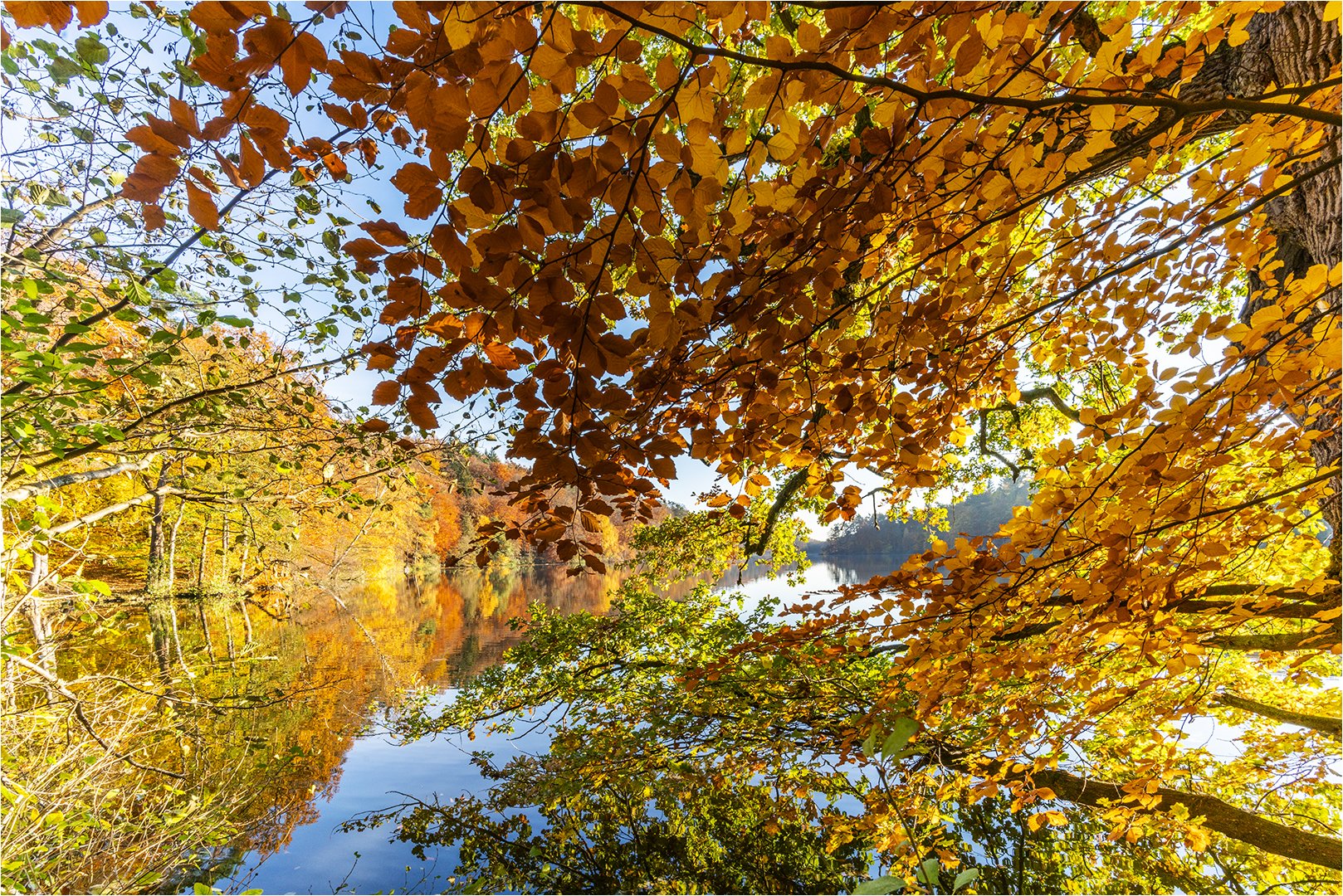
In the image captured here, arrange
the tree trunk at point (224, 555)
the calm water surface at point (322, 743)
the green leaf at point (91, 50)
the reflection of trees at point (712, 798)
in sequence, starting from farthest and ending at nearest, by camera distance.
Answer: the tree trunk at point (224, 555), the calm water surface at point (322, 743), the reflection of trees at point (712, 798), the green leaf at point (91, 50)

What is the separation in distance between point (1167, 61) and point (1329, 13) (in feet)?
1.50

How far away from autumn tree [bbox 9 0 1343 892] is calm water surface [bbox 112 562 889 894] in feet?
9.50

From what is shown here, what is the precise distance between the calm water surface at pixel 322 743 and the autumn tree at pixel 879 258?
289 cm

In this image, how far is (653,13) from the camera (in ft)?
3.00

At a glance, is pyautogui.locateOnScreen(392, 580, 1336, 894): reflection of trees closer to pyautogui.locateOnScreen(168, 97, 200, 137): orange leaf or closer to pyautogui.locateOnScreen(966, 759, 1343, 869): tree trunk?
pyautogui.locateOnScreen(966, 759, 1343, 869): tree trunk

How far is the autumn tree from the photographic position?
899mm

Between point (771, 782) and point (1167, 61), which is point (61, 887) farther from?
point (1167, 61)

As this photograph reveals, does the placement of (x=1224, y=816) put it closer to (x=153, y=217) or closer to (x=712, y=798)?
(x=712, y=798)

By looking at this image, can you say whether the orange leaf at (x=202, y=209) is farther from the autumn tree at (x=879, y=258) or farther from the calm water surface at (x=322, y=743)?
the calm water surface at (x=322, y=743)

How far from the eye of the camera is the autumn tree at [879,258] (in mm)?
899

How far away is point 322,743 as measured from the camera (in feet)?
20.6

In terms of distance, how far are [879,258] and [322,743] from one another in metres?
8.22

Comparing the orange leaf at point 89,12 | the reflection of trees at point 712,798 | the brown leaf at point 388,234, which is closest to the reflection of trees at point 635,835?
the reflection of trees at point 712,798

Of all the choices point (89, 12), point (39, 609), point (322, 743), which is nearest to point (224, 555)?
point (322, 743)
